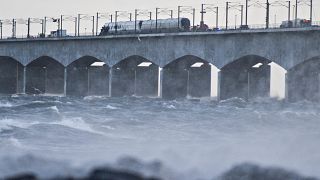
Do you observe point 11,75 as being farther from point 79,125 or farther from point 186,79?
point 79,125

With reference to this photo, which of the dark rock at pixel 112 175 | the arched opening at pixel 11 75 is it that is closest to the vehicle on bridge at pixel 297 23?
the arched opening at pixel 11 75

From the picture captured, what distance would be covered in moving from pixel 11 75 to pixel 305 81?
56944 mm

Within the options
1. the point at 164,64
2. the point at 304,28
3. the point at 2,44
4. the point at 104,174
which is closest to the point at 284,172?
the point at 104,174

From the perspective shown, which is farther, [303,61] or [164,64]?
[164,64]

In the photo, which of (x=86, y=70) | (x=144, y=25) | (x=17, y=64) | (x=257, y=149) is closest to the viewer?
(x=257, y=149)

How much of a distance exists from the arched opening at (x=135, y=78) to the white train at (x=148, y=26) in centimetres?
486

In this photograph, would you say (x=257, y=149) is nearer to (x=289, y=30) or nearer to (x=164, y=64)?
(x=289, y=30)

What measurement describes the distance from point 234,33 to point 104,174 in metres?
60.4

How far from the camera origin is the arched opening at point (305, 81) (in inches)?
2249

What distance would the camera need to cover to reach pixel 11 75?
3733 inches

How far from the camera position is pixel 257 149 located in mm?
6172

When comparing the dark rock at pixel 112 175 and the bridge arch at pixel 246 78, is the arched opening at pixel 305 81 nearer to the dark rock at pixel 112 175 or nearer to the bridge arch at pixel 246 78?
the bridge arch at pixel 246 78

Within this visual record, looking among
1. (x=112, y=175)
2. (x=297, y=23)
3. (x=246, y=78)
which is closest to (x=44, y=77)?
(x=246, y=78)

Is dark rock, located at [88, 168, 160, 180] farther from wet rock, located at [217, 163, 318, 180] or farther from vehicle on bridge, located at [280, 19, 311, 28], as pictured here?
vehicle on bridge, located at [280, 19, 311, 28]
